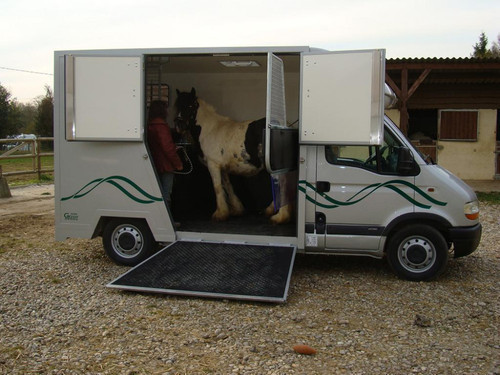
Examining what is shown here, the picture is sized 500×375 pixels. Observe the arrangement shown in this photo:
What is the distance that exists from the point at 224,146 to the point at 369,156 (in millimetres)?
2481

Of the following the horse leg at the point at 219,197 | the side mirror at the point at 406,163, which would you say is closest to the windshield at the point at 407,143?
the side mirror at the point at 406,163

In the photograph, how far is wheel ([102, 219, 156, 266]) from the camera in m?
6.70

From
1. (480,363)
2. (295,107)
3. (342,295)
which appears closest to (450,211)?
(342,295)

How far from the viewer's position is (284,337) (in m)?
4.56

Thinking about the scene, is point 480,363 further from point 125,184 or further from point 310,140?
point 125,184

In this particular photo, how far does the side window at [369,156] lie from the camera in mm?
6074

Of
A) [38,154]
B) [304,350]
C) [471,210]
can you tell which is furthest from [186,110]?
[38,154]

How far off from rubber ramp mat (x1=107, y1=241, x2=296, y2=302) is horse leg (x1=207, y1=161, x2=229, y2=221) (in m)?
1.35

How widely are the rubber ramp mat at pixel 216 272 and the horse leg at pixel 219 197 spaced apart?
1346mm

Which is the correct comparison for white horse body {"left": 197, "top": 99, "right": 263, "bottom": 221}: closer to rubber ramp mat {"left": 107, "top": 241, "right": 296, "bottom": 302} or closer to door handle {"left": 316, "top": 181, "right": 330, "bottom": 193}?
rubber ramp mat {"left": 107, "top": 241, "right": 296, "bottom": 302}

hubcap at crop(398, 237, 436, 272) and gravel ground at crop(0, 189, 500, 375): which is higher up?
hubcap at crop(398, 237, 436, 272)

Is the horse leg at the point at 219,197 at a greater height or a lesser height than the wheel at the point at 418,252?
greater

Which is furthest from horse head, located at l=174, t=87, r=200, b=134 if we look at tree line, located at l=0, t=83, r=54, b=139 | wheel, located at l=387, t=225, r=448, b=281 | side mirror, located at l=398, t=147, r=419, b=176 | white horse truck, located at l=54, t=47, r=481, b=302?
tree line, located at l=0, t=83, r=54, b=139

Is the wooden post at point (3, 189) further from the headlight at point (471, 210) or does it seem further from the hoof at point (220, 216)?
the headlight at point (471, 210)
